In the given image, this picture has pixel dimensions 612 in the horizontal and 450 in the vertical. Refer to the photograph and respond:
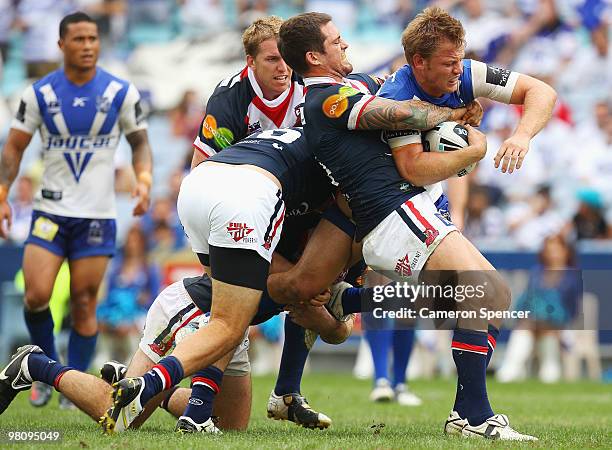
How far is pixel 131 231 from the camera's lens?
47.5 feet

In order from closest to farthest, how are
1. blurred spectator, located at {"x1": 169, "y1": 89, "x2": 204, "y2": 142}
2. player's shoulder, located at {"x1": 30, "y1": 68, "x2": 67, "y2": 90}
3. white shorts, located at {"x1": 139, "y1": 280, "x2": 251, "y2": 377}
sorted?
1. white shorts, located at {"x1": 139, "y1": 280, "x2": 251, "y2": 377}
2. player's shoulder, located at {"x1": 30, "y1": 68, "x2": 67, "y2": 90}
3. blurred spectator, located at {"x1": 169, "y1": 89, "x2": 204, "y2": 142}

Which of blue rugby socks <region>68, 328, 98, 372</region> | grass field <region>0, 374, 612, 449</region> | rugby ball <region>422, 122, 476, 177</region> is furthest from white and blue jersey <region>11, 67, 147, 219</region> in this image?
rugby ball <region>422, 122, 476, 177</region>

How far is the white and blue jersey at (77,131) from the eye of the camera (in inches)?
342

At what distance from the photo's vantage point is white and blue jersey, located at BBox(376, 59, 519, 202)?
615cm

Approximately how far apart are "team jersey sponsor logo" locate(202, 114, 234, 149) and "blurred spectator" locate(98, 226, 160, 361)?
23.8 feet

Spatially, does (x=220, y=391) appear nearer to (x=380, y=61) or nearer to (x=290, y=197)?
(x=290, y=197)

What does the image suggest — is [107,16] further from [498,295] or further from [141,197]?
[498,295]

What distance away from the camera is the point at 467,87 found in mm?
6207

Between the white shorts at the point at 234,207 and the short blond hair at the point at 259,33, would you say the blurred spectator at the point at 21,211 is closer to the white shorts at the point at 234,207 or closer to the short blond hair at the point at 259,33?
the short blond hair at the point at 259,33

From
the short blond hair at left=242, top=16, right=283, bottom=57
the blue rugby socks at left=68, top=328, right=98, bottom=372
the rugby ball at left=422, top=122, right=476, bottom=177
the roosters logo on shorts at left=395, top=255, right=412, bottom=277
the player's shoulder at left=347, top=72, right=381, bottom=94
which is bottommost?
the blue rugby socks at left=68, top=328, right=98, bottom=372

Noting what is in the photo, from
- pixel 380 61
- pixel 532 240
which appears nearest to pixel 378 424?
pixel 532 240

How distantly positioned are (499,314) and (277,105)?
2.14 metres

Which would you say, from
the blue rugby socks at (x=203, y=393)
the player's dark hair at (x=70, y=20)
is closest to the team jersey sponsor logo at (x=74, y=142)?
the player's dark hair at (x=70, y=20)

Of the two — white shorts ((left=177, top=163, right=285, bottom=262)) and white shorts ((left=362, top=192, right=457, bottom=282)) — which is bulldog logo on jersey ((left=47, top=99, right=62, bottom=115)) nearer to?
white shorts ((left=177, top=163, right=285, bottom=262))
